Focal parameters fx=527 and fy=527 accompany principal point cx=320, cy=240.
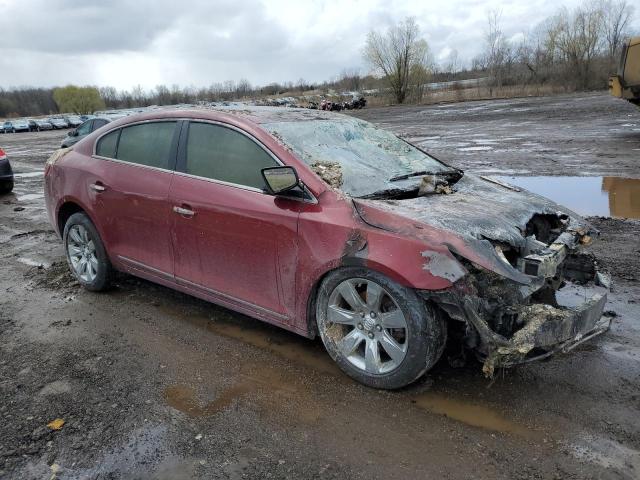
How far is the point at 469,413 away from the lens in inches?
119

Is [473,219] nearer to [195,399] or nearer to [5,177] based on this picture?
[195,399]

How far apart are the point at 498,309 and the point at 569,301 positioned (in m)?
0.67

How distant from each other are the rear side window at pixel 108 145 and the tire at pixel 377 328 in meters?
2.59

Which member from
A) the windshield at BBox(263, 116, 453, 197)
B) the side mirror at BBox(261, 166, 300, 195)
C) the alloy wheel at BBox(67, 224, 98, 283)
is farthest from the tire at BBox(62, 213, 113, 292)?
the side mirror at BBox(261, 166, 300, 195)

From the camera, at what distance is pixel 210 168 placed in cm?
391

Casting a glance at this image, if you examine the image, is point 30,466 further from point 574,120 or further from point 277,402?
point 574,120

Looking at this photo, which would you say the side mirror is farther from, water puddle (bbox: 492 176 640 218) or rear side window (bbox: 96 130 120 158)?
water puddle (bbox: 492 176 640 218)

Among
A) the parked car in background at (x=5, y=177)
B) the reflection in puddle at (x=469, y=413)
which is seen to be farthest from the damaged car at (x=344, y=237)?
the parked car in background at (x=5, y=177)

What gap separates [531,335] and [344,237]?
1.17m

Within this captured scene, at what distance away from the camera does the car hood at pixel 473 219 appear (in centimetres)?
294

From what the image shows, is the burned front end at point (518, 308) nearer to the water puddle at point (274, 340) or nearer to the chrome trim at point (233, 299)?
the water puddle at point (274, 340)

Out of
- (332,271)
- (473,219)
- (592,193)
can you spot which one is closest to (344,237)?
(332,271)

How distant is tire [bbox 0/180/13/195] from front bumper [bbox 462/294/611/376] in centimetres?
1146

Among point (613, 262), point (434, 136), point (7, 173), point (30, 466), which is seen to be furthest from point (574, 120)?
point (30, 466)
